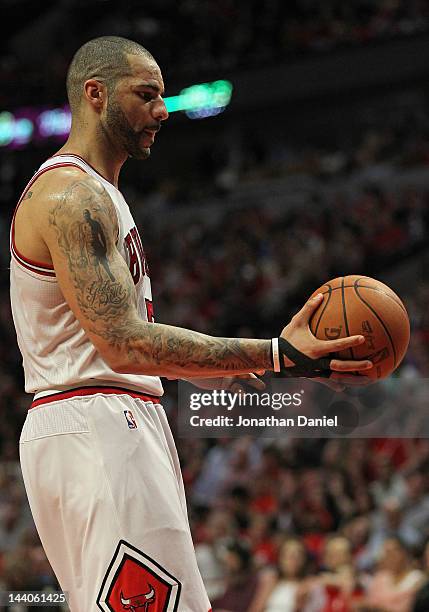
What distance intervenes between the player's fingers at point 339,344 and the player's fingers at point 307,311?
10cm

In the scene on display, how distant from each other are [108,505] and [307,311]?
2.79ft

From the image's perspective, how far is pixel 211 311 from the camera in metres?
13.2

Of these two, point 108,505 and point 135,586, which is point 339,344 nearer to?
point 108,505

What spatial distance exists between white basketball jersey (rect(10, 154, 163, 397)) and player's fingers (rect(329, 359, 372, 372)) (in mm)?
643

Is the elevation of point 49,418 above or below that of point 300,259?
below

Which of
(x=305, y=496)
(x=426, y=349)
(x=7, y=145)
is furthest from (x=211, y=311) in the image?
(x=7, y=145)

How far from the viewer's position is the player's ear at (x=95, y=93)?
332 cm

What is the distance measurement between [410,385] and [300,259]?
20.5 feet

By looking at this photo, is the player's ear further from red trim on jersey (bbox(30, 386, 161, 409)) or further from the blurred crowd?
the blurred crowd

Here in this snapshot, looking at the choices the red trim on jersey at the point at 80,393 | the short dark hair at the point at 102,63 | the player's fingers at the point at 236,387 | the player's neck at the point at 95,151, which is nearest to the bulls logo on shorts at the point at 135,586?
the red trim on jersey at the point at 80,393

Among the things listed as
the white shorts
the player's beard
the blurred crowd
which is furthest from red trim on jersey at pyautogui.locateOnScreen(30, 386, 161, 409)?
the blurred crowd

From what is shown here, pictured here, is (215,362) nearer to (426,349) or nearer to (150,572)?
(150,572)

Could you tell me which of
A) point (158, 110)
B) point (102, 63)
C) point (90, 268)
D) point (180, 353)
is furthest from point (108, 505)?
point (102, 63)

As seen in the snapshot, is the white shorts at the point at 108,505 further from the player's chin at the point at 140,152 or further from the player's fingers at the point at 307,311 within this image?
the player's chin at the point at 140,152
